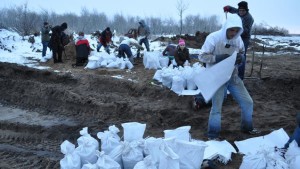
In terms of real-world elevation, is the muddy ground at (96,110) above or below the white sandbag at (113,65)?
below

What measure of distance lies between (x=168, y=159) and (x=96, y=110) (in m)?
4.17

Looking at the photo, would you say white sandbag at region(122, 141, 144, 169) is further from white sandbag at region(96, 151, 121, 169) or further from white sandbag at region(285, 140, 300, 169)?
white sandbag at region(285, 140, 300, 169)

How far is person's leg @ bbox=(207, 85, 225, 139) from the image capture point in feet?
15.0

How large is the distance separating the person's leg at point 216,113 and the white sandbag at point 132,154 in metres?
1.47

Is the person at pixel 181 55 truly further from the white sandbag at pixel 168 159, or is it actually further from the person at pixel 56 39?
the white sandbag at pixel 168 159

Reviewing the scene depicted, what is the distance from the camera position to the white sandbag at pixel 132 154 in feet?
11.2

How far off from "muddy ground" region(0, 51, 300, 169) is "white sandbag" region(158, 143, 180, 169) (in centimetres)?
116

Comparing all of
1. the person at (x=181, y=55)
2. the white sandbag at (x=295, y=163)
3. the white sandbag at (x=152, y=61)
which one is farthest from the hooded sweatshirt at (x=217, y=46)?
the white sandbag at (x=152, y=61)

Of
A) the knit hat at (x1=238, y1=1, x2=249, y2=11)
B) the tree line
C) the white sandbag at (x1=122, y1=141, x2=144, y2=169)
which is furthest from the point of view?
the tree line

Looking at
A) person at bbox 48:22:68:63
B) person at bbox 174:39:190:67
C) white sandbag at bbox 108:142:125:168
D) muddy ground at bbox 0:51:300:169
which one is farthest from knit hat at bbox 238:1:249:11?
person at bbox 48:22:68:63

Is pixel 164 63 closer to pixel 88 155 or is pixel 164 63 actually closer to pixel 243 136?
pixel 243 136

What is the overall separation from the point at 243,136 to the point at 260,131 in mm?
314

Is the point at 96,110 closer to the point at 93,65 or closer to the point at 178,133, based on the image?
the point at 178,133

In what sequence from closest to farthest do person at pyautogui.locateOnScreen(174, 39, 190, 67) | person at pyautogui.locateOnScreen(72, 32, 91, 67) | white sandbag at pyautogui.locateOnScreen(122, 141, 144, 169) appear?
white sandbag at pyautogui.locateOnScreen(122, 141, 144, 169) → person at pyautogui.locateOnScreen(174, 39, 190, 67) → person at pyautogui.locateOnScreen(72, 32, 91, 67)
